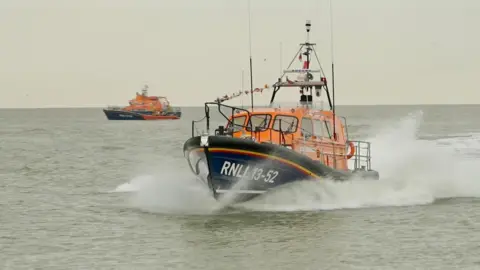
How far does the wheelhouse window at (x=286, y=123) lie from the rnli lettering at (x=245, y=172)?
1438mm

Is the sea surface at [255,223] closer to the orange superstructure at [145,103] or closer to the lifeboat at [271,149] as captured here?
the lifeboat at [271,149]

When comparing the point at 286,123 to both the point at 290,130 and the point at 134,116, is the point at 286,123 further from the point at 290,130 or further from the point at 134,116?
the point at 134,116

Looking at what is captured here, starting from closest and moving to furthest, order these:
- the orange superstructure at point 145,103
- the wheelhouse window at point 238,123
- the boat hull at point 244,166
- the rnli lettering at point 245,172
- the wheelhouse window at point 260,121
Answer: the boat hull at point 244,166
the rnli lettering at point 245,172
the wheelhouse window at point 260,121
the wheelhouse window at point 238,123
the orange superstructure at point 145,103

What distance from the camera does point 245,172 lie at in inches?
806

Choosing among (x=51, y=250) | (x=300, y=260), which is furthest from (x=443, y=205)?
(x=51, y=250)

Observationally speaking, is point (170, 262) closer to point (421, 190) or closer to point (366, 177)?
point (366, 177)

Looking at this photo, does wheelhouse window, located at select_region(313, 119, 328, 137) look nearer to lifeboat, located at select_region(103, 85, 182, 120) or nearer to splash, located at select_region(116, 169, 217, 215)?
splash, located at select_region(116, 169, 217, 215)

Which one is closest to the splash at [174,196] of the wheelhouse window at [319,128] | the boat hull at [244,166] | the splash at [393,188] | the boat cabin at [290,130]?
the boat hull at [244,166]

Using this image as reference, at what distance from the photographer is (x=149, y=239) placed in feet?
60.2

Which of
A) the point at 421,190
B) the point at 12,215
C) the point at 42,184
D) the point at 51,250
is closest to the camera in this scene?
the point at 51,250

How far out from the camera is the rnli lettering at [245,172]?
66.7 feet

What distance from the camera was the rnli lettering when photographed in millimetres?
20344

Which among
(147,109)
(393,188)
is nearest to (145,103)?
(147,109)

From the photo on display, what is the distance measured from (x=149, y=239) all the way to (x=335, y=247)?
3740mm
